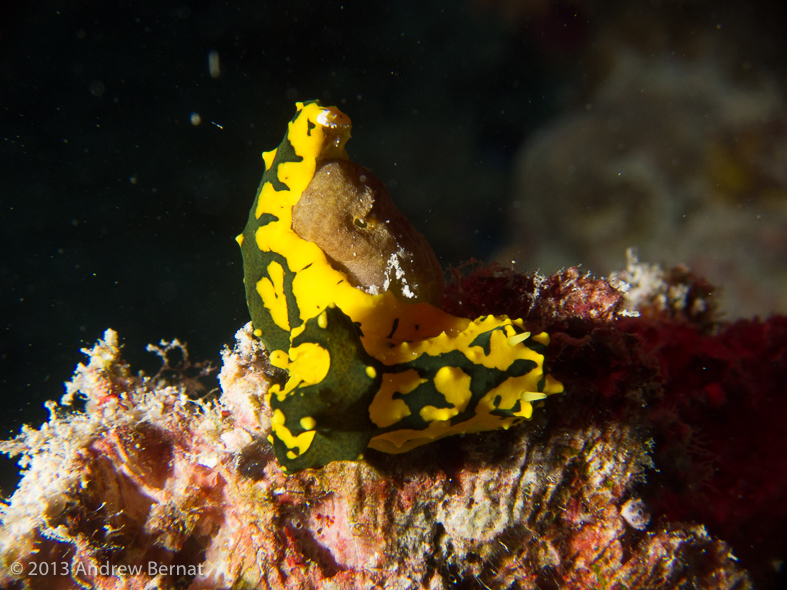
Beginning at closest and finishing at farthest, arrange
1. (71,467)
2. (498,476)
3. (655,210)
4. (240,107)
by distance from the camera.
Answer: (498,476), (71,467), (655,210), (240,107)

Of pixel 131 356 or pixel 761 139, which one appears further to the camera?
pixel 131 356

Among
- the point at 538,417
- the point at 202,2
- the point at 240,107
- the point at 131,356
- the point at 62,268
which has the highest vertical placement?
the point at 202,2

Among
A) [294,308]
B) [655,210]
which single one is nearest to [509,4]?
[655,210]

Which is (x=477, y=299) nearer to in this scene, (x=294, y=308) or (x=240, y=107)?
(x=294, y=308)
